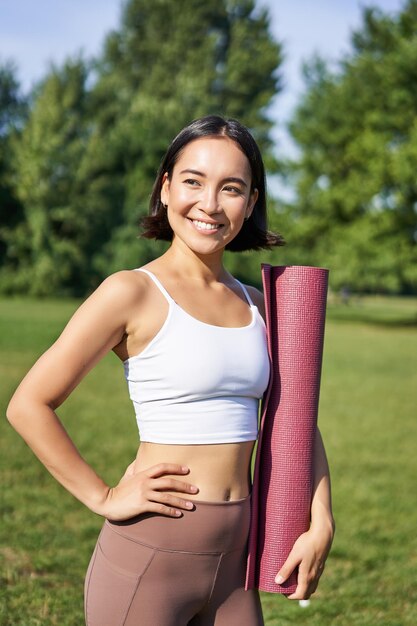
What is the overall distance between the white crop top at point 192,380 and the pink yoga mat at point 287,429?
0.09 m

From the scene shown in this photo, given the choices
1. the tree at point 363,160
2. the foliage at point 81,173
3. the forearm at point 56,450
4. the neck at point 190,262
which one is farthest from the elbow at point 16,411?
the foliage at point 81,173

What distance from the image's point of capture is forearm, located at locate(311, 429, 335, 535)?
2.11m

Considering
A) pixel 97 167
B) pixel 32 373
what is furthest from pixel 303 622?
pixel 97 167

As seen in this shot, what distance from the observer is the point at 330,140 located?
33.6m

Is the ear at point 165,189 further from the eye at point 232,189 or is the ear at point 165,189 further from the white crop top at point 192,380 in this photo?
the white crop top at point 192,380

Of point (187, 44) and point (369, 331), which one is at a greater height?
point (187, 44)

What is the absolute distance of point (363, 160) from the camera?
32.1m

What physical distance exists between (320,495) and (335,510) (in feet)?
15.4

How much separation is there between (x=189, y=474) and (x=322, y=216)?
3173 centimetres

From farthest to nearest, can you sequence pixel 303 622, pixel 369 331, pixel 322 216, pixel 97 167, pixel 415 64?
pixel 97 167, pixel 322 216, pixel 415 64, pixel 369 331, pixel 303 622

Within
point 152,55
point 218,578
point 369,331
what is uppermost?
point 152,55

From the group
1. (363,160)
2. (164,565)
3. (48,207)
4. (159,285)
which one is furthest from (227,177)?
(48,207)

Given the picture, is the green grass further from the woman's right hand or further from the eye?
the eye

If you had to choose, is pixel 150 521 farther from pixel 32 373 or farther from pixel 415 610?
pixel 415 610
